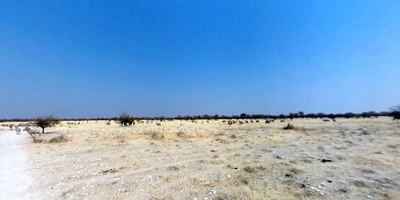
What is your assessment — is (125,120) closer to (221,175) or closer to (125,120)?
(125,120)

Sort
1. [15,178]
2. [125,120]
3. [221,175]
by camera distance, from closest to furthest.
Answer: [221,175], [15,178], [125,120]

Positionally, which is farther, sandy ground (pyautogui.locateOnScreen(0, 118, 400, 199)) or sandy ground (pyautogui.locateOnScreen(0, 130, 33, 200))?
sandy ground (pyautogui.locateOnScreen(0, 130, 33, 200))

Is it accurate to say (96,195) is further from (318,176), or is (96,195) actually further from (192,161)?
(318,176)

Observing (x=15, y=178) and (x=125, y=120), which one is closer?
(x=15, y=178)

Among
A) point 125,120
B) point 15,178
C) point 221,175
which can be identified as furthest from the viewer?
point 125,120

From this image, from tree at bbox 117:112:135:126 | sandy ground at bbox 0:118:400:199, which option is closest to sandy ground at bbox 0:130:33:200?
sandy ground at bbox 0:118:400:199

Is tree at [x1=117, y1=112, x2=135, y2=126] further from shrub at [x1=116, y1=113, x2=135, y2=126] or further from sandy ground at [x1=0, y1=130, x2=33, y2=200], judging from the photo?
sandy ground at [x1=0, y1=130, x2=33, y2=200]

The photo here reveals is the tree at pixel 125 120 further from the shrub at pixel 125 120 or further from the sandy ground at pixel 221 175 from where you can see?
the sandy ground at pixel 221 175

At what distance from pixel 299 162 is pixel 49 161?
10633mm

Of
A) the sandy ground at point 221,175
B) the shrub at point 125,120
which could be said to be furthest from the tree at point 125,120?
the sandy ground at point 221,175

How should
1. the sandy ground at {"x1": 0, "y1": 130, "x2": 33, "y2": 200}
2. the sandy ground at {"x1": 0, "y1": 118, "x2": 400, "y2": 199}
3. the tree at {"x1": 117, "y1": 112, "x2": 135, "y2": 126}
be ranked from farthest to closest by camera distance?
the tree at {"x1": 117, "y1": 112, "x2": 135, "y2": 126}
the sandy ground at {"x1": 0, "y1": 130, "x2": 33, "y2": 200}
the sandy ground at {"x1": 0, "y1": 118, "x2": 400, "y2": 199}

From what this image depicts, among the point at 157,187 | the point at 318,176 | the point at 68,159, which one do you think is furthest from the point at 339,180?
the point at 68,159

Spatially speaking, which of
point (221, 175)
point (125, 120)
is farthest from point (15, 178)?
point (125, 120)

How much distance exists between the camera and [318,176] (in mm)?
10109
